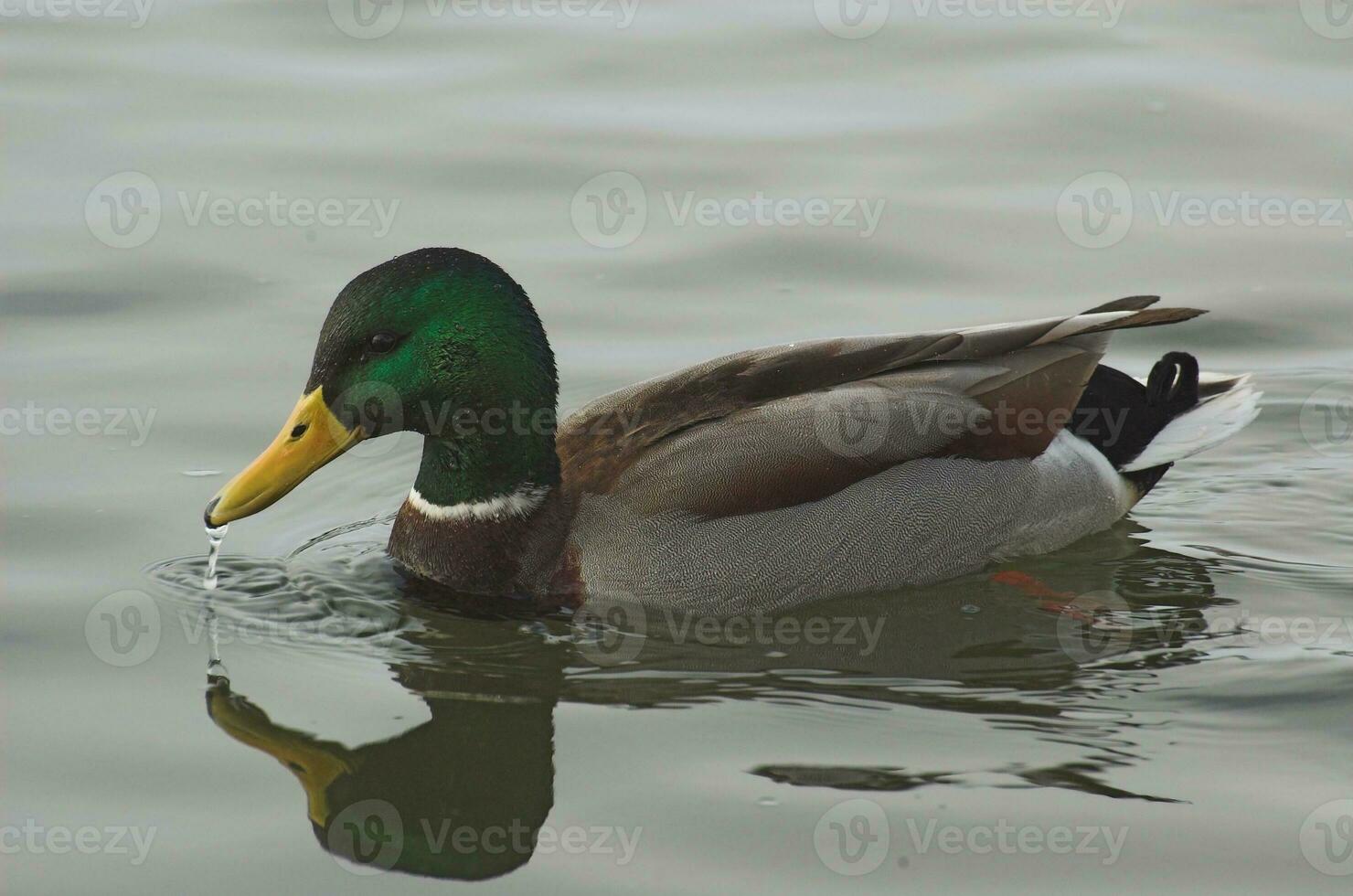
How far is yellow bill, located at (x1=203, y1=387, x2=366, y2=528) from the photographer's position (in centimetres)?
623

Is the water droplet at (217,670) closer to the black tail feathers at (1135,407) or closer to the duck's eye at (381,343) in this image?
the duck's eye at (381,343)

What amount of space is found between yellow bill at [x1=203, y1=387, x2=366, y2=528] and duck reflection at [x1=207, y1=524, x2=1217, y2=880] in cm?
59

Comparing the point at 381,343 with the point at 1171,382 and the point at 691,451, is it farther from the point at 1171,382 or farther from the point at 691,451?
the point at 1171,382

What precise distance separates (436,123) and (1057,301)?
3.77 metres

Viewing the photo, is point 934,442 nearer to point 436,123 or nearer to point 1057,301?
point 1057,301

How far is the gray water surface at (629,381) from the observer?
204 inches

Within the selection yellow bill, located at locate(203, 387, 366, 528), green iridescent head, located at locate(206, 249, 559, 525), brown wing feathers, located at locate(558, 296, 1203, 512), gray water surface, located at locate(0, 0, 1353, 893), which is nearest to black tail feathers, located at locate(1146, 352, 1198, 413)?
brown wing feathers, located at locate(558, 296, 1203, 512)

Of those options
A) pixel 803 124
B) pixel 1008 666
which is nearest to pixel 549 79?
pixel 803 124

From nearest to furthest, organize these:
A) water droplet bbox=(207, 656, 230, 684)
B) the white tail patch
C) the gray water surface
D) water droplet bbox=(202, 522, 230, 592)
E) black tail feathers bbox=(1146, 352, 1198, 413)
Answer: the gray water surface, water droplet bbox=(207, 656, 230, 684), water droplet bbox=(202, 522, 230, 592), the white tail patch, black tail feathers bbox=(1146, 352, 1198, 413)

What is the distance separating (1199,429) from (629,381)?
2410mm

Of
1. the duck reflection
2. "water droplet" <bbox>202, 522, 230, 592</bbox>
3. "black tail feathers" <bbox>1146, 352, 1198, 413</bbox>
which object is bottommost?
the duck reflection

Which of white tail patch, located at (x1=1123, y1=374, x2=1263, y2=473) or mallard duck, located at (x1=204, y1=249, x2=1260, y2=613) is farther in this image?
white tail patch, located at (x1=1123, y1=374, x2=1263, y2=473)

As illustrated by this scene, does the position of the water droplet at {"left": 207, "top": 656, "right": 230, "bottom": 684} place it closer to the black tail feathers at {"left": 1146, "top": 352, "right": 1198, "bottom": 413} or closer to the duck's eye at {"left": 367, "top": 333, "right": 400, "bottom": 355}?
the duck's eye at {"left": 367, "top": 333, "right": 400, "bottom": 355}

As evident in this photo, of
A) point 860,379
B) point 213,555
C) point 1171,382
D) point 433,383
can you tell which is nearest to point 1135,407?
point 1171,382
